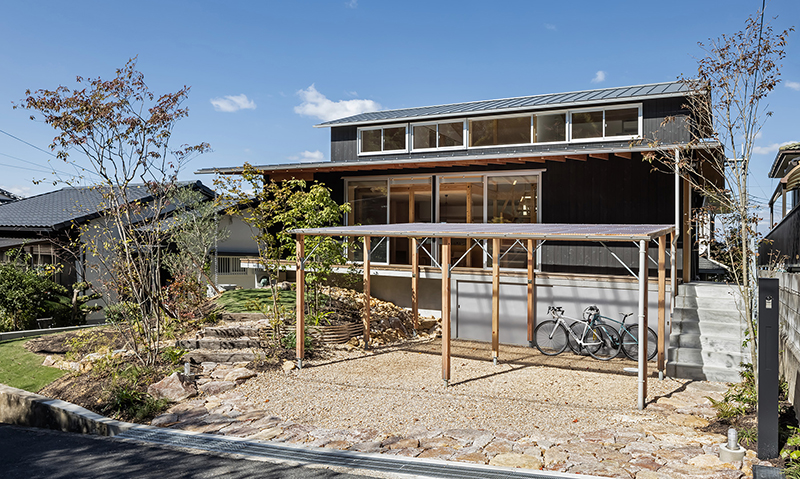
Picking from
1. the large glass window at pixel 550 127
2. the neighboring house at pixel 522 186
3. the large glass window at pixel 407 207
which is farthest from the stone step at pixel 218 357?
the large glass window at pixel 550 127

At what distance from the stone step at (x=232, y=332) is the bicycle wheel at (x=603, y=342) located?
6.67 meters

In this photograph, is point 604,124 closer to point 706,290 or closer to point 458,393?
point 706,290

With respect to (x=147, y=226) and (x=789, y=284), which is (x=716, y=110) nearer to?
(x=789, y=284)

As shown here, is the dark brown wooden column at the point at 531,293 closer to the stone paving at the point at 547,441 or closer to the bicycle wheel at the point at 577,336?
the bicycle wheel at the point at 577,336

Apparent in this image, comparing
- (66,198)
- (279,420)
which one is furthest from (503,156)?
(66,198)

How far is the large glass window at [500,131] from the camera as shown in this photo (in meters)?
13.7

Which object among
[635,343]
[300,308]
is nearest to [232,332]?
[300,308]

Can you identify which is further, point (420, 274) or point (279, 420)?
point (420, 274)

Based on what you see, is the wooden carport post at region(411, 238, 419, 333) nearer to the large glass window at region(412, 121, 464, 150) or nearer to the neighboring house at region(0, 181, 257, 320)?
the large glass window at region(412, 121, 464, 150)

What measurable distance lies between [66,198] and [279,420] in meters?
17.3

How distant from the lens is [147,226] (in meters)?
9.07

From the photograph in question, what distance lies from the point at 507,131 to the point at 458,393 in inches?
332

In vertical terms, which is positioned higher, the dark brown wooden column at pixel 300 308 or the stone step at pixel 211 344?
the dark brown wooden column at pixel 300 308

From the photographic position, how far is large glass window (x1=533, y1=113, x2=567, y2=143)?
13180mm
